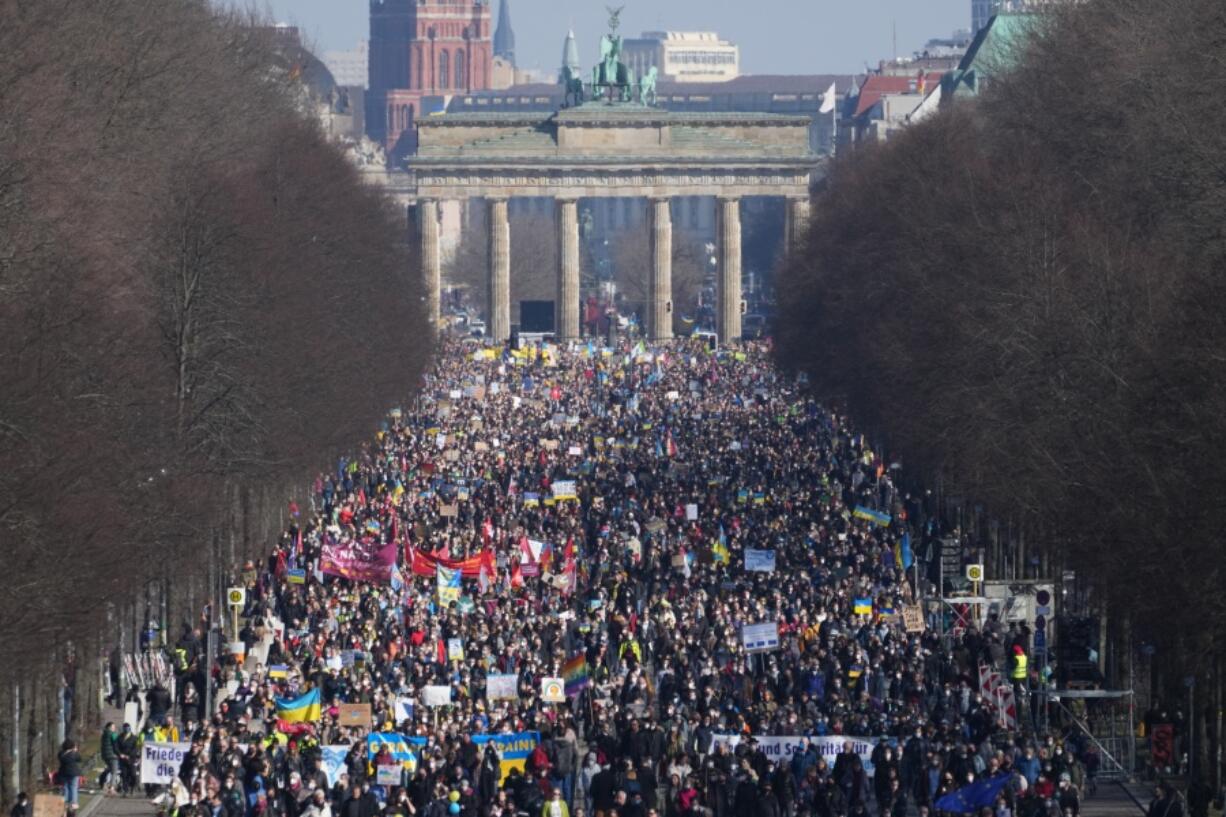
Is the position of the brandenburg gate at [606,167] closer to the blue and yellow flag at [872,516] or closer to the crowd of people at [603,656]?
the crowd of people at [603,656]

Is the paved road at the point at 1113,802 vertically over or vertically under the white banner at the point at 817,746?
under

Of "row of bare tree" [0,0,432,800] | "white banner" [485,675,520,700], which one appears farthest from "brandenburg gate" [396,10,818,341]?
"white banner" [485,675,520,700]

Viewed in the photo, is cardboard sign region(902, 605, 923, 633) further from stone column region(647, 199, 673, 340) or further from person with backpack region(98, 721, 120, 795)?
stone column region(647, 199, 673, 340)

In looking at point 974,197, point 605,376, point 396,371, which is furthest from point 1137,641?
point 605,376

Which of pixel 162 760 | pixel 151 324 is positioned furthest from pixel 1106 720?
pixel 151 324

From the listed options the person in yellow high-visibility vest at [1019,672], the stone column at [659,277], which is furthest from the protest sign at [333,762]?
the stone column at [659,277]

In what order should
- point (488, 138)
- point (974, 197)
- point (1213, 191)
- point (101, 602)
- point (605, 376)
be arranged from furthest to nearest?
point (488, 138) → point (605, 376) → point (974, 197) → point (1213, 191) → point (101, 602)

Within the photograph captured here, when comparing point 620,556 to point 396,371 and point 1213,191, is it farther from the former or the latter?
point 396,371

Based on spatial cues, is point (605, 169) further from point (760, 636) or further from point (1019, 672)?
point (1019, 672)
